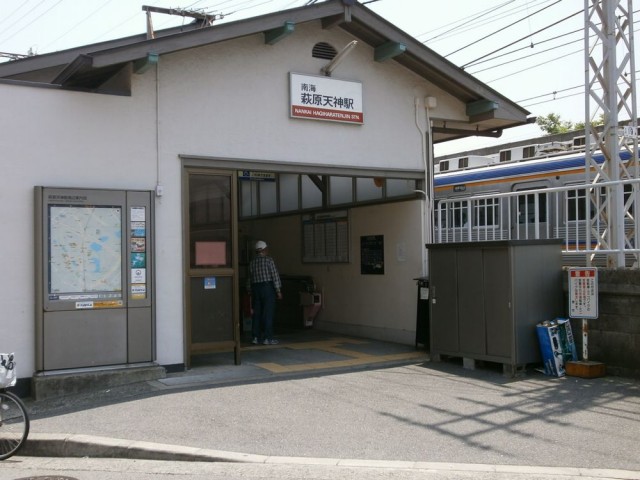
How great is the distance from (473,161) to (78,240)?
424 inches

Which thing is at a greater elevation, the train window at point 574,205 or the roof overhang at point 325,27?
the roof overhang at point 325,27

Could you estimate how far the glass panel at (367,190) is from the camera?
42.6 ft

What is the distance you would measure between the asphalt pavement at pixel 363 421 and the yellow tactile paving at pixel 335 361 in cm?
7

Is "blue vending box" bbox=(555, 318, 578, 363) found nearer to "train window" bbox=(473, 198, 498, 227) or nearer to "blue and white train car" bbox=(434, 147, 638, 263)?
"blue and white train car" bbox=(434, 147, 638, 263)

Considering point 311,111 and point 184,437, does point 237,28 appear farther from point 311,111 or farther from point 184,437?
point 184,437

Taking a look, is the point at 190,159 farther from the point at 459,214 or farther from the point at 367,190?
the point at 459,214

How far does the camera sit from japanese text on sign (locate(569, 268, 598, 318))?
8.83 metres

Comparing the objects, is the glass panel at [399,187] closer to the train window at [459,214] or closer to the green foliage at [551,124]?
the train window at [459,214]

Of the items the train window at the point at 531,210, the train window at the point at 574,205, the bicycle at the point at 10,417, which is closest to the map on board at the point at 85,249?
the bicycle at the point at 10,417

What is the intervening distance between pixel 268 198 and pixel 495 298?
836 centimetres

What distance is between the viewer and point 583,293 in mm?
8977

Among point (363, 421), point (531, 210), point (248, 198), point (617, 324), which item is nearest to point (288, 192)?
point (248, 198)

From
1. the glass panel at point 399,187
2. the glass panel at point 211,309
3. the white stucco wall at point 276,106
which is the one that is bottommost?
the glass panel at point 211,309

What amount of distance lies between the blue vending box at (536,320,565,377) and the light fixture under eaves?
491 cm
